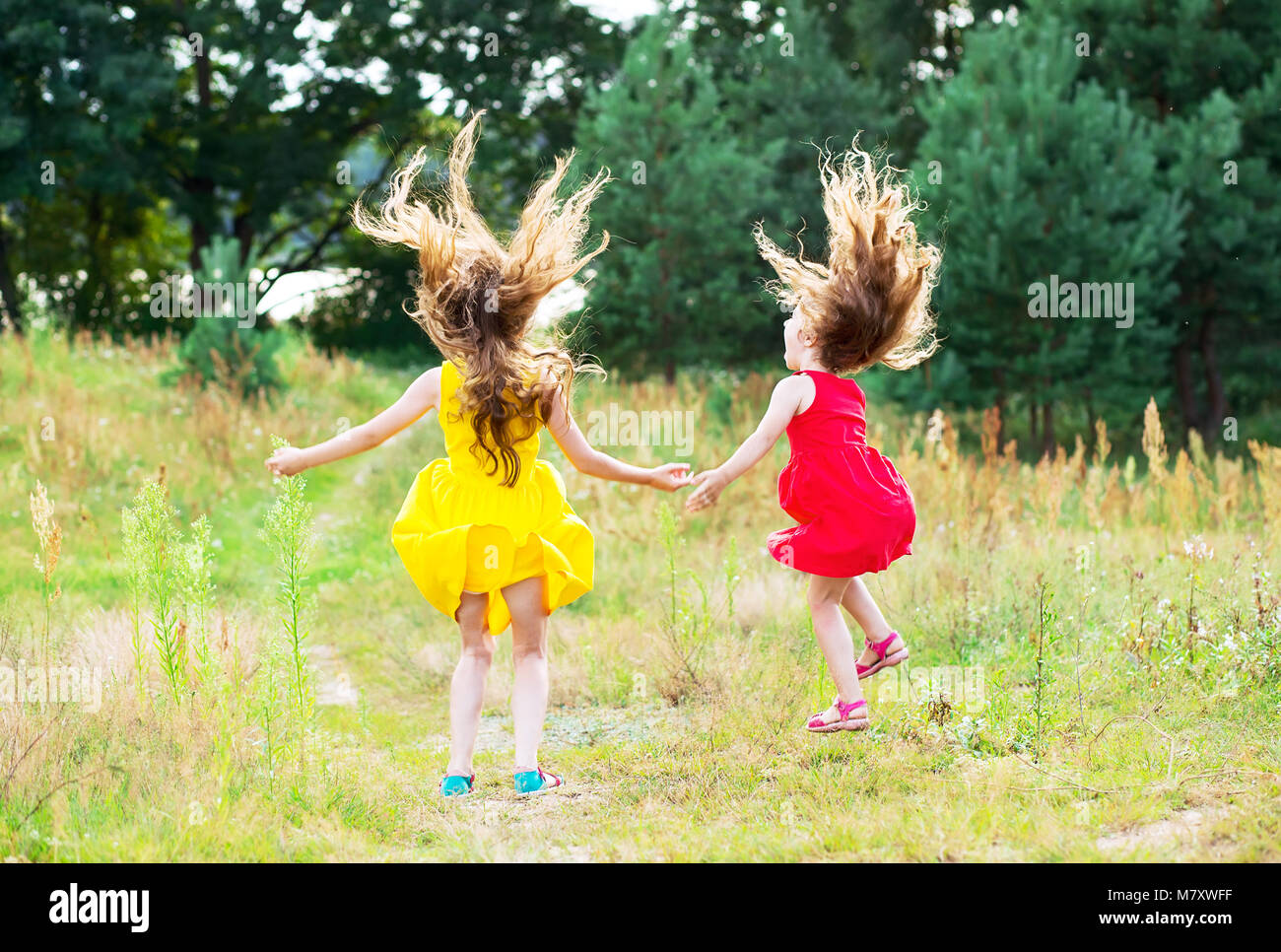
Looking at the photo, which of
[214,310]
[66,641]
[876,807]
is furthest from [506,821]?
[214,310]

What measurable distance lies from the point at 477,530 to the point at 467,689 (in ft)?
1.66

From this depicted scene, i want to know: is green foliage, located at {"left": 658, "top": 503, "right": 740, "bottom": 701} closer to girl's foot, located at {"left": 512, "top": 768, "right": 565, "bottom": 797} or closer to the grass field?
the grass field

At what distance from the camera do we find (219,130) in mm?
23172

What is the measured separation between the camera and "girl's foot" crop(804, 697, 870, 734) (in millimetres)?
3598

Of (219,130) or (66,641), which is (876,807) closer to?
(66,641)

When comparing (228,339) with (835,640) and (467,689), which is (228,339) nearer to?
(467,689)

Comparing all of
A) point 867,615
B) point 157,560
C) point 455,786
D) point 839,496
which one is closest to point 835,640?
point 867,615

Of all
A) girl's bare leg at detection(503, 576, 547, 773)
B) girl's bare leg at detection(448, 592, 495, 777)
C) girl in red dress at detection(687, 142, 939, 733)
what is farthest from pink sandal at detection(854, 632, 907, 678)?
girl's bare leg at detection(448, 592, 495, 777)

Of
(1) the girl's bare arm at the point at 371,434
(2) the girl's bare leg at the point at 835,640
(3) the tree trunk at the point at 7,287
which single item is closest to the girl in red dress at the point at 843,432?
(2) the girl's bare leg at the point at 835,640

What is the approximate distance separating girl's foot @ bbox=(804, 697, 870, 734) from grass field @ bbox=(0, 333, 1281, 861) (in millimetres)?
122

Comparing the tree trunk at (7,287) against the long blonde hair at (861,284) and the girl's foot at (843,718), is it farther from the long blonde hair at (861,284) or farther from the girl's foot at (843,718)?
the girl's foot at (843,718)

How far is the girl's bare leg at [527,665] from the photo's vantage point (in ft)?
11.3

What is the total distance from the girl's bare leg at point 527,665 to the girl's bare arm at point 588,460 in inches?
16.0

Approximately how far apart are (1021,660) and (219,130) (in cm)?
2298
